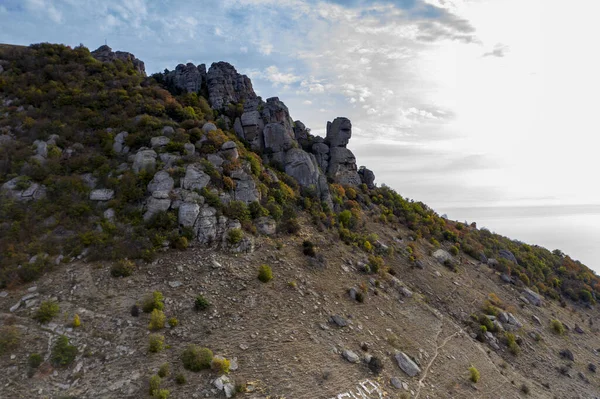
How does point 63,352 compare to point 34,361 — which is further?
point 63,352

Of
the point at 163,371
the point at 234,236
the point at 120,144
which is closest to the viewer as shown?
the point at 163,371

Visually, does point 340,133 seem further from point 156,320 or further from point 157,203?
point 156,320

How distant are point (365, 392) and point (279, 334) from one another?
5.32 meters

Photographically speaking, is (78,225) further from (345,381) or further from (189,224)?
(345,381)

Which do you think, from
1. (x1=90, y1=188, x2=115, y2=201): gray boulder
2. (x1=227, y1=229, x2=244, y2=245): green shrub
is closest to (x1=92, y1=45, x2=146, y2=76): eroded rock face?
(x1=90, y1=188, x2=115, y2=201): gray boulder

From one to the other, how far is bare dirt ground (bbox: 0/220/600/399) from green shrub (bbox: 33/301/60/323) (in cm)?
30

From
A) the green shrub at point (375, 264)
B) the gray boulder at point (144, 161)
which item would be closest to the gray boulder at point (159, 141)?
the gray boulder at point (144, 161)

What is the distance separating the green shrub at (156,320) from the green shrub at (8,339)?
5643mm

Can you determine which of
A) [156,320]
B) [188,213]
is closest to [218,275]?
[156,320]

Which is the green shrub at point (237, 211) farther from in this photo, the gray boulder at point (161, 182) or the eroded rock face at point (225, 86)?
the eroded rock face at point (225, 86)

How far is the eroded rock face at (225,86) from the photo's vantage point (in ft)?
136

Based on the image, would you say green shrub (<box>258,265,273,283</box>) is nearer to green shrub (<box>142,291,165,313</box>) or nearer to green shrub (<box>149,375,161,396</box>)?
green shrub (<box>142,291,165,313</box>)

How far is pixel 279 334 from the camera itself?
56.4 ft

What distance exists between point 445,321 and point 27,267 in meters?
29.2
